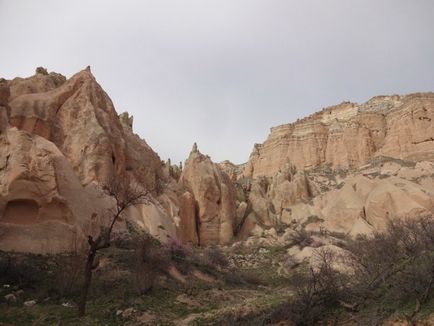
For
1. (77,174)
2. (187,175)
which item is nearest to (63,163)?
(77,174)

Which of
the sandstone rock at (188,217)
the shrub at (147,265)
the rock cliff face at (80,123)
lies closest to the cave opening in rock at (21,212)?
the shrub at (147,265)

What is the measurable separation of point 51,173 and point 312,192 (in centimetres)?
3985

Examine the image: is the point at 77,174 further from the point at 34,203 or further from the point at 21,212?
the point at 21,212

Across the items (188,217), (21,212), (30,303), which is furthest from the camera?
(188,217)

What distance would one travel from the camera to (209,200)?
44.2m

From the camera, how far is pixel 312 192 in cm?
5378

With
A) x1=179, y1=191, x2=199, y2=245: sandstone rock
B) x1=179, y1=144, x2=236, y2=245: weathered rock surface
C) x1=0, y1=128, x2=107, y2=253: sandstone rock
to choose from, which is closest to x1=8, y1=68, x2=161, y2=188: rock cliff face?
x1=179, y1=191, x2=199, y2=245: sandstone rock

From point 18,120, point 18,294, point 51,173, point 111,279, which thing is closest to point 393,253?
point 111,279

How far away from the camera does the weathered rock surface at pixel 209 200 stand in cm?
4316

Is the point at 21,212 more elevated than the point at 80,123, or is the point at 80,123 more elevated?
the point at 80,123

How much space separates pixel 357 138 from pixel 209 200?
34182 millimetres

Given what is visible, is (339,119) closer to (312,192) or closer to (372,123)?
(372,123)

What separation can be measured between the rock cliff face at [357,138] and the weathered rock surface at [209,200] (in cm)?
2575

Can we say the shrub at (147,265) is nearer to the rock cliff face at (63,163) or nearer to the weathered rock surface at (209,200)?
the rock cliff face at (63,163)
